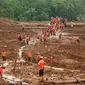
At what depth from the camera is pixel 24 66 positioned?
21844mm

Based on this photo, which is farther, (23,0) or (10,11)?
(23,0)

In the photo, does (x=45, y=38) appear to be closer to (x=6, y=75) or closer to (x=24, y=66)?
(x=24, y=66)

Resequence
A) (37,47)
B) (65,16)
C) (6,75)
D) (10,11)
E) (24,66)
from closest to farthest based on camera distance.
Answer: (6,75), (24,66), (37,47), (10,11), (65,16)

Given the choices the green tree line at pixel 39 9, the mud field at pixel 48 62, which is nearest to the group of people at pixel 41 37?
the mud field at pixel 48 62

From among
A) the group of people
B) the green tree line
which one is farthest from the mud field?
the green tree line

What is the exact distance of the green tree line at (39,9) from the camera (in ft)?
207

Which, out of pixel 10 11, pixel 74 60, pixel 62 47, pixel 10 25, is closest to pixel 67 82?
pixel 74 60

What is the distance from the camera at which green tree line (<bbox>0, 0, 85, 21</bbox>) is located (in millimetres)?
63031

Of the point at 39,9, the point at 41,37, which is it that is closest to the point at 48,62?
the point at 41,37

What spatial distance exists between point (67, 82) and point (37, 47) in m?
12.9

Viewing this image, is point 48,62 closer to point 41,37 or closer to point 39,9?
point 41,37

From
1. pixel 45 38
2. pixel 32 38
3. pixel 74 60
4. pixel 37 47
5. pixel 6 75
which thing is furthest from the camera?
pixel 32 38

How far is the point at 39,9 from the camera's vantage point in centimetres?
6544

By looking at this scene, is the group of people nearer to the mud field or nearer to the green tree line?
the mud field
